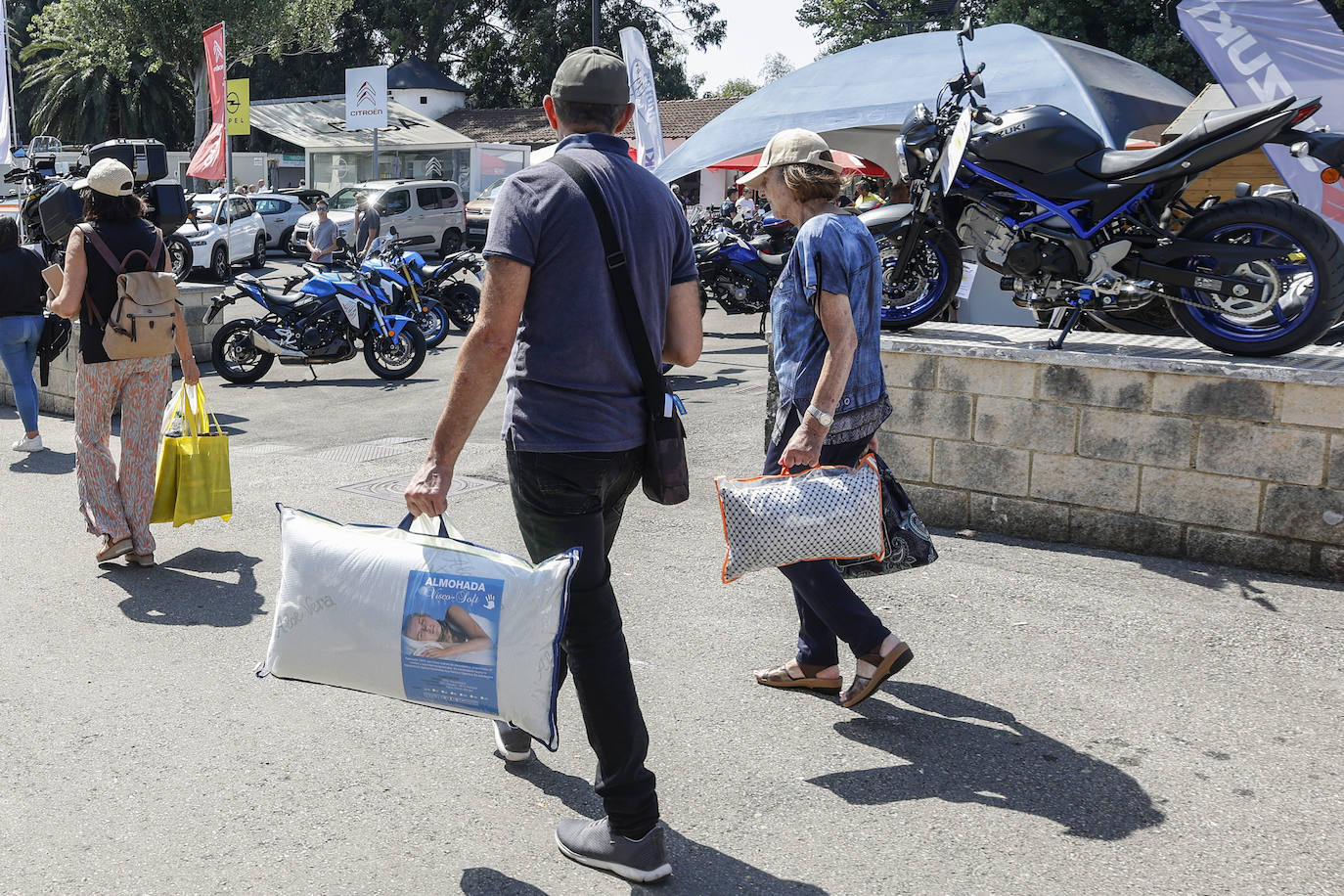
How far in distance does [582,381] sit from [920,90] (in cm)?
961

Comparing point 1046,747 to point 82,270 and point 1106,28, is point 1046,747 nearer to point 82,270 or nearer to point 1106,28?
point 82,270

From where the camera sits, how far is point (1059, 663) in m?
4.28

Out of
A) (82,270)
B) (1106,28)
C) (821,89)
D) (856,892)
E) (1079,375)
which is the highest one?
(1106,28)

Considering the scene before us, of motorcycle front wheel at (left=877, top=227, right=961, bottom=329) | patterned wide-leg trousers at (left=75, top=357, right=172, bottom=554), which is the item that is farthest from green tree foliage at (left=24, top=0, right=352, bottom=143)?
motorcycle front wheel at (left=877, top=227, right=961, bottom=329)

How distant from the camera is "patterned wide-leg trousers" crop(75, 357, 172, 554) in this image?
5.38 meters

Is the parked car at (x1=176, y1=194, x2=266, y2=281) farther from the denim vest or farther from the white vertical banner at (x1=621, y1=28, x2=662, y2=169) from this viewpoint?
the denim vest

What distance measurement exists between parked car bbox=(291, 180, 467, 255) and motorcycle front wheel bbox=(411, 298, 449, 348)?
12.9 m

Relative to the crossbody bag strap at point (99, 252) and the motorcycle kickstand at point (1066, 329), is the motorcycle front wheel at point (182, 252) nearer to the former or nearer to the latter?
the crossbody bag strap at point (99, 252)

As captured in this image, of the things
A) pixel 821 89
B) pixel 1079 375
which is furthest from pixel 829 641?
pixel 821 89

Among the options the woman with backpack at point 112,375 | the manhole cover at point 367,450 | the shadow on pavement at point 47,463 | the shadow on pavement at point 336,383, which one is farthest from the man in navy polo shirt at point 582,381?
the shadow on pavement at point 336,383

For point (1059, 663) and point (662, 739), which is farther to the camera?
point (1059, 663)

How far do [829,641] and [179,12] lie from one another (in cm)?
3873

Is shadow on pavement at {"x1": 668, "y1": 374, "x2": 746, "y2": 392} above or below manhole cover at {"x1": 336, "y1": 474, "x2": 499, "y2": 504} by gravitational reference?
above

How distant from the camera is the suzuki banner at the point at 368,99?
31.3m
